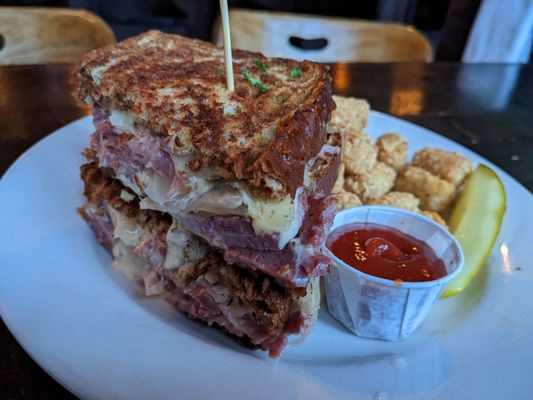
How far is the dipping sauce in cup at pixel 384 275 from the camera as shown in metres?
1.51

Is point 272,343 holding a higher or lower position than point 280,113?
lower

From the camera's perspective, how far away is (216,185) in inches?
54.4

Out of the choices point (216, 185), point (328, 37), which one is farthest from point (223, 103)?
point (328, 37)

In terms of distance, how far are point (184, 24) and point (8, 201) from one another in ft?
17.4

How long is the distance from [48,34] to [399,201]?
2795 mm

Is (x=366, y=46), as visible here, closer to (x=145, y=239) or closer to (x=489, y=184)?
(x=489, y=184)

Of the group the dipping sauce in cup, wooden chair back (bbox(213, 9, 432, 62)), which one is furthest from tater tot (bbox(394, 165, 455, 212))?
wooden chair back (bbox(213, 9, 432, 62))

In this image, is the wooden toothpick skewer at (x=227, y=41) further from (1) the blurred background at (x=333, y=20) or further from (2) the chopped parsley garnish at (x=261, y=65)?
(1) the blurred background at (x=333, y=20)

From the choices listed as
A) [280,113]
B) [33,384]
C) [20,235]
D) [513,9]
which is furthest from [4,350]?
[513,9]

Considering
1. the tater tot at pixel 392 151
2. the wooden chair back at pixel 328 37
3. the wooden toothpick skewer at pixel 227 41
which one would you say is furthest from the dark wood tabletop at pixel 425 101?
the wooden toothpick skewer at pixel 227 41

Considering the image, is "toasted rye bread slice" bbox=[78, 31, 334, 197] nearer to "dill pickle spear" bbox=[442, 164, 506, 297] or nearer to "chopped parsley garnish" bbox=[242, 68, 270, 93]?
"chopped parsley garnish" bbox=[242, 68, 270, 93]

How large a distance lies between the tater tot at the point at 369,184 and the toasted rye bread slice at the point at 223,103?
0.50 metres

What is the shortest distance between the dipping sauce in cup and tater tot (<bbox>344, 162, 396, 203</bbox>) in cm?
37

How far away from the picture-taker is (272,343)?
1419mm
